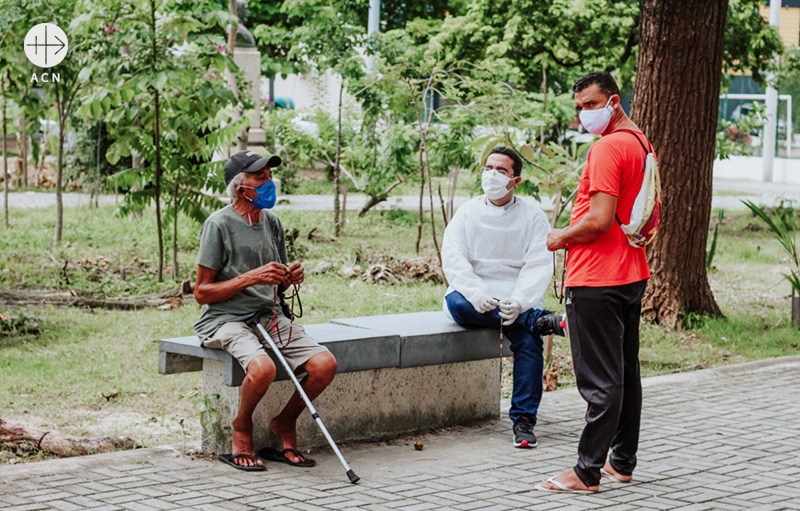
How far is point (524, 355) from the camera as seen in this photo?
6562mm

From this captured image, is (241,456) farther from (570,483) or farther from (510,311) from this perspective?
(510,311)

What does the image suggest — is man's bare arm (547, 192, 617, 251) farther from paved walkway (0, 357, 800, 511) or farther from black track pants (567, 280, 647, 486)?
paved walkway (0, 357, 800, 511)

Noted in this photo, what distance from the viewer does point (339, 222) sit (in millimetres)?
15930

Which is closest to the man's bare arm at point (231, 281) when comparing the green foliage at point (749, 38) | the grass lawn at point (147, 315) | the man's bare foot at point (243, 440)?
the man's bare foot at point (243, 440)

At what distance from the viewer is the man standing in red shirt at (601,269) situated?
539cm

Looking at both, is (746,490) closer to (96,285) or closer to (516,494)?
(516,494)

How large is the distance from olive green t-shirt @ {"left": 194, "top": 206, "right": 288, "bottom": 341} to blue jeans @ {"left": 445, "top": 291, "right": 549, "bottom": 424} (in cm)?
134

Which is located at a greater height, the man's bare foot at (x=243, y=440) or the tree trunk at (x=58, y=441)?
the man's bare foot at (x=243, y=440)

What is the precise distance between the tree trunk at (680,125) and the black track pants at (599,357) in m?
4.98

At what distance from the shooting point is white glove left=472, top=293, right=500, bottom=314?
6.59m

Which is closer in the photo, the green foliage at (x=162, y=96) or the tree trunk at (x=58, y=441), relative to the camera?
the tree trunk at (x=58, y=441)

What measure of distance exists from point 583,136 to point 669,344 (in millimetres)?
24076

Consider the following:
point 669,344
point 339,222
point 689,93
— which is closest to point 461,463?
point 669,344

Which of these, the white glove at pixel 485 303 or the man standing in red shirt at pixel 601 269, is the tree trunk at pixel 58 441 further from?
the man standing in red shirt at pixel 601 269
